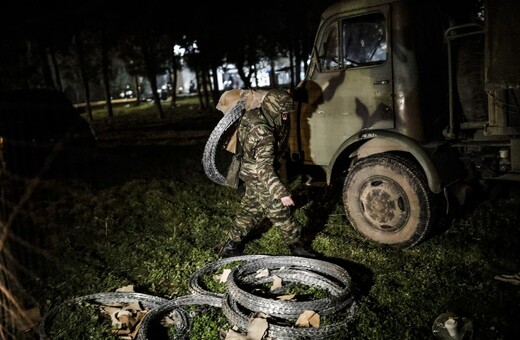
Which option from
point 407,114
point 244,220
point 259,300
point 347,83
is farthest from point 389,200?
point 259,300

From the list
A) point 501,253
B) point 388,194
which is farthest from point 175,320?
point 501,253

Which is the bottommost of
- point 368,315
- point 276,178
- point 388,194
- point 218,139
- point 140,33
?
point 368,315

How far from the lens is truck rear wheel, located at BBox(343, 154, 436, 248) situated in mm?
4824

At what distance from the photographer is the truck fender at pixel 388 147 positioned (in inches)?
185

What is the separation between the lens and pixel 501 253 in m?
4.80

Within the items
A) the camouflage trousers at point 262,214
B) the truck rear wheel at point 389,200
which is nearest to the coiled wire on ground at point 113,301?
the camouflage trousers at point 262,214

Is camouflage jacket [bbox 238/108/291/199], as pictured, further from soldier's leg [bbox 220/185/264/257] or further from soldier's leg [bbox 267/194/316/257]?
soldier's leg [bbox 220/185/264/257]

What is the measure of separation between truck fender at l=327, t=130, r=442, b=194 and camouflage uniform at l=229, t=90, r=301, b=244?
83cm

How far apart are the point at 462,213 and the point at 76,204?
6350mm

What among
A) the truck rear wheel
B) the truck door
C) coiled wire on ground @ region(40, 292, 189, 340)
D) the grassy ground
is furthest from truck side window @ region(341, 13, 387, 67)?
coiled wire on ground @ region(40, 292, 189, 340)

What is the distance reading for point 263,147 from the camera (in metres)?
4.54

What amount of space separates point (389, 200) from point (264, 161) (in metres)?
1.61

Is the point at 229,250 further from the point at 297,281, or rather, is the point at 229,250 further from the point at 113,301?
the point at 113,301

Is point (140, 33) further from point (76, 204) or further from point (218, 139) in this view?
point (218, 139)
